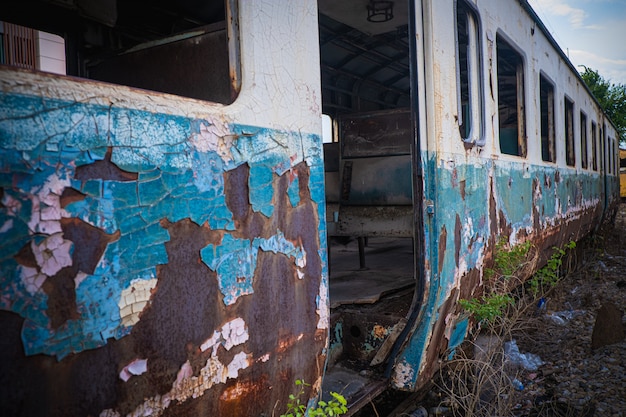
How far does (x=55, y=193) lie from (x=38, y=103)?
0.21m

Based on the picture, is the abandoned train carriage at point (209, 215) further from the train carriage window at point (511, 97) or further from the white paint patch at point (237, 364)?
the train carriage window at point (511, 97)

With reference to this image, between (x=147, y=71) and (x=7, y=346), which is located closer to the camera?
(x=7, y=346)

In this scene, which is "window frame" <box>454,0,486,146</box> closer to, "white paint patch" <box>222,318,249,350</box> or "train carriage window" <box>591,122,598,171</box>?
"white paint patch" <box>222,318,249,350</box>

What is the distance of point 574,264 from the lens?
8.07m

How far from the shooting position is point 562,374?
12.4ft

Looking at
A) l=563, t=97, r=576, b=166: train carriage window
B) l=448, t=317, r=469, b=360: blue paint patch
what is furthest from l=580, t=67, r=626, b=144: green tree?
l=448, t=317, r=469, b=360: blue paint patch

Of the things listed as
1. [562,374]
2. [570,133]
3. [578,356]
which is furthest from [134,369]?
[570,133]

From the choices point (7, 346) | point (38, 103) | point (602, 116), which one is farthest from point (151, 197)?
point (602, 116)

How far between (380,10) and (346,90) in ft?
6.00

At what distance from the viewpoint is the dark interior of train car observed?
207 cm

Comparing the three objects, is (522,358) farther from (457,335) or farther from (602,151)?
(602,151)

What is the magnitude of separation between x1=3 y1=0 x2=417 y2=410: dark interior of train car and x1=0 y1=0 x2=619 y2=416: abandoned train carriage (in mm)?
16

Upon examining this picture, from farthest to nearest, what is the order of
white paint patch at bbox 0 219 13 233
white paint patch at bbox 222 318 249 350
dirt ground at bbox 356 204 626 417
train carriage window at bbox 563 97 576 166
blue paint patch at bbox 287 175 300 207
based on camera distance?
train carriage window at bbox 563 97 576 166
dirt ground at bbox 356 204 626 417
blue paint patch at bbox 287 175 300 207
white paint patch at bbox 222 318 249 350
white paint patch at bbox 0 219 13 233

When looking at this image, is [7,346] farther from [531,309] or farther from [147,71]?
[531,309]
